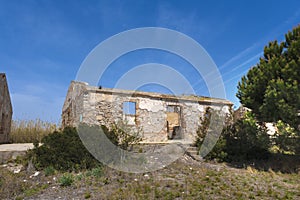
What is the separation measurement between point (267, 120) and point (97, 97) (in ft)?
24.9

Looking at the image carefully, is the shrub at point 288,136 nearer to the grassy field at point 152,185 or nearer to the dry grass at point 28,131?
the grassy field at point 152,185

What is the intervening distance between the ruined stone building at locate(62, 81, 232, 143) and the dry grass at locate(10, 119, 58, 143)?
147cm

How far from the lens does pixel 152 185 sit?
489 centimetres

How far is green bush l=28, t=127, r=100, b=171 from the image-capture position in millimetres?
6121

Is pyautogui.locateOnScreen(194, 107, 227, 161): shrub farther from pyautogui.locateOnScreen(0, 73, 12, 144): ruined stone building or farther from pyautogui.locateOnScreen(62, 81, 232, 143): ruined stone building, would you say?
pyautogui.locateOnScreen(0, 73, 12, 144): ruined stone building

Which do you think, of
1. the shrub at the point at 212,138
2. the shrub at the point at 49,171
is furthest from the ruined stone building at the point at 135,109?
the shrub at the point at 49,171

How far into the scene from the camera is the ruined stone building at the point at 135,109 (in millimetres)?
10375

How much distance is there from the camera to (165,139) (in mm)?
11609

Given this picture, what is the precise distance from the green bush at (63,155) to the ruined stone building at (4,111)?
13.5 feet

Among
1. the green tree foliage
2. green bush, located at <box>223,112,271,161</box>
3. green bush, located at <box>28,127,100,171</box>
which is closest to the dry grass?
green bush, located at <box>28,127,100,171</box>

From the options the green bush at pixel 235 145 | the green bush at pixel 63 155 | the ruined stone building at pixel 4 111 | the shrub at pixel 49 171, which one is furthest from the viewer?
the ruined stone building at pixel 4 111

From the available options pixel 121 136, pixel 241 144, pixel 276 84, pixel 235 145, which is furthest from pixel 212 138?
pixel 121 136

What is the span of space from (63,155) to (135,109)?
→ 5.32 m

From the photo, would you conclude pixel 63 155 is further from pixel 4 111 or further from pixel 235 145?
pixel 235 145
